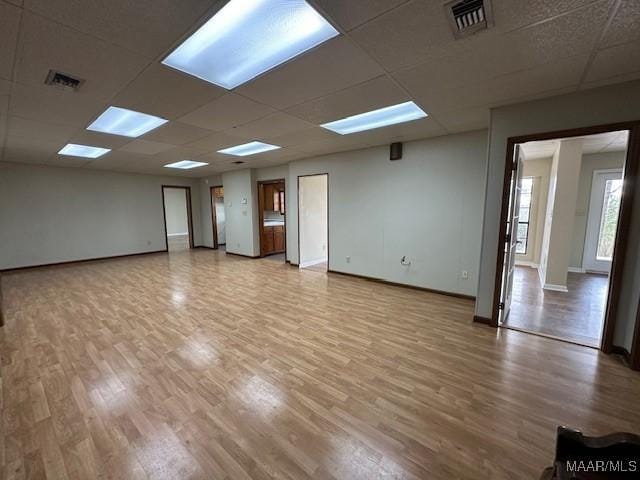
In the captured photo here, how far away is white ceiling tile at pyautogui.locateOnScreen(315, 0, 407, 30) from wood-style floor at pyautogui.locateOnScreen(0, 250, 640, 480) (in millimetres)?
2427

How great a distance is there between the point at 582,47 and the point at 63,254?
935 centimetres

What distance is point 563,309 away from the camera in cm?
354

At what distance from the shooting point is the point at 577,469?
0.80m

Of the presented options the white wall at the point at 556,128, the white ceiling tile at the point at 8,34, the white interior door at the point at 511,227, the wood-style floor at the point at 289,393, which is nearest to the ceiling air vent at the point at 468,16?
the white wall at the point at 556,128

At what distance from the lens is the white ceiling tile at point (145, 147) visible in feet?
13.5

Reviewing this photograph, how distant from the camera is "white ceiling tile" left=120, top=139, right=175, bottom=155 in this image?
4125mm

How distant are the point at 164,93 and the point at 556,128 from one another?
145 inches

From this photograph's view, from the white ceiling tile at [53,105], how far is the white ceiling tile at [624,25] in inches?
153

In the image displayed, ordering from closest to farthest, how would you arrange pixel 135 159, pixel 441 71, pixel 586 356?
pixel 441 71, pixel 586 356, pixel 135 159

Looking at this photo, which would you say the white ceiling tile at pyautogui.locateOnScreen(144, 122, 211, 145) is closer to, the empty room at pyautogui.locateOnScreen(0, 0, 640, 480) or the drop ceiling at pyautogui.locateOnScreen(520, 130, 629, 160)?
the empty room at pyautogui.locateOnScreen(0, 0, 640, 480)

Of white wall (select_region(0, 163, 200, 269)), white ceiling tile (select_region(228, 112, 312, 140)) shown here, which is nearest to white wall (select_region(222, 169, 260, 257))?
white wall (select_region(0, 163, 200, 269))

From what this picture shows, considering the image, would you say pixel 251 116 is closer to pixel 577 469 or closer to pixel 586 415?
pixel 577 469

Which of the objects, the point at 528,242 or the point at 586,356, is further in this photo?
the point at 528,242

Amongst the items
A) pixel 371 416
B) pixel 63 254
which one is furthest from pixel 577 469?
pixel 63 254
